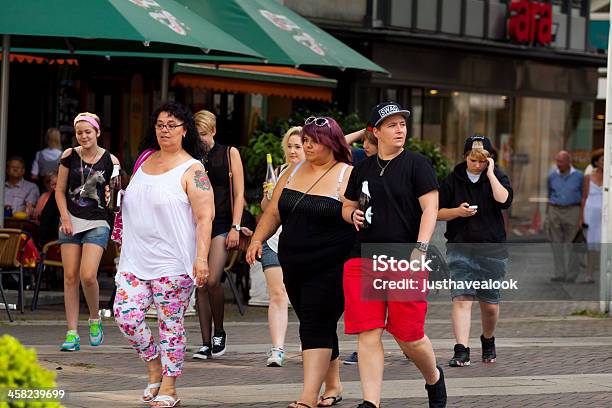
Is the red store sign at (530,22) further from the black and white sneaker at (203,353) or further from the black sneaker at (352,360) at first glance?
the black and white sneaker at (203,353)

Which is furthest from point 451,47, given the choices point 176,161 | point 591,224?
point 176,161

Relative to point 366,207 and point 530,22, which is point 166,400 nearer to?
point 366,207

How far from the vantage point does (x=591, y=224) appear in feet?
67.5

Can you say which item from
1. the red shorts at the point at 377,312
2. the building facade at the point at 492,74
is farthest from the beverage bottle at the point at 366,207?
the building facade at the point at 492,74

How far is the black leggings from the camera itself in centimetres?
850

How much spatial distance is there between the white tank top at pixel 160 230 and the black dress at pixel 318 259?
642 millimetres

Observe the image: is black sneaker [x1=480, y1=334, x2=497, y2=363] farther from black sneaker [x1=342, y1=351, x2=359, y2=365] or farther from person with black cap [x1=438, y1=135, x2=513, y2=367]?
black sneaker [x1=342, y1=351, x2=359, y2=365]

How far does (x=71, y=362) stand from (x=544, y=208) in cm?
2401

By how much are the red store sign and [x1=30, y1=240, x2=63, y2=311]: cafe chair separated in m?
17.5

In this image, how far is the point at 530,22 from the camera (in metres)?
31.1

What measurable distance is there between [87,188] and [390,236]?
404 cm

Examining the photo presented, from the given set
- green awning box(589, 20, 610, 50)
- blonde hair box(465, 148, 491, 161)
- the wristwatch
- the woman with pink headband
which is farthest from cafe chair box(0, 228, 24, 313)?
green awning box(589, 20, 610, 50)

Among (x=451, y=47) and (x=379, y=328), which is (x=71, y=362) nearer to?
(x=379, y=328)

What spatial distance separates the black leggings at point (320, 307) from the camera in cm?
850
